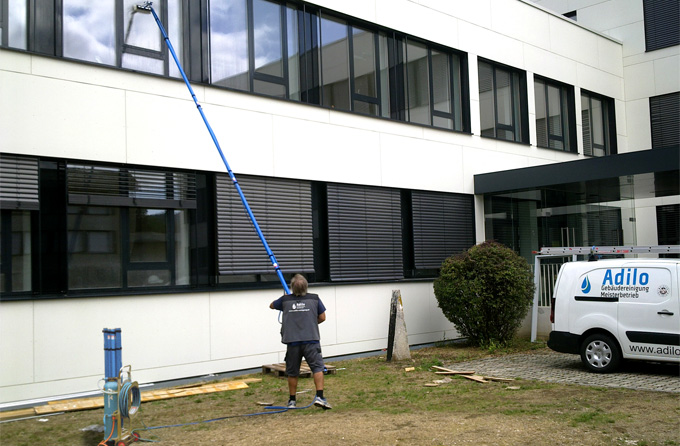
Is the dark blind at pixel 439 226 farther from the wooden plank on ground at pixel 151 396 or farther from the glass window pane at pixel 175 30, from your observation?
the glass window pane at pixel 175 30

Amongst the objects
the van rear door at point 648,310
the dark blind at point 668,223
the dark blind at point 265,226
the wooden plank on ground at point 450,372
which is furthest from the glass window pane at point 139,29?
the dark blind at point 668,223

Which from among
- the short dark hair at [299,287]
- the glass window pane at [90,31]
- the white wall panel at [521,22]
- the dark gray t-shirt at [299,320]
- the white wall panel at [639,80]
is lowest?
the dark gray t-shirt at [299,320]

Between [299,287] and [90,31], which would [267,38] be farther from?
[299,287]

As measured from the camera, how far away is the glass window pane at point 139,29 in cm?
1074

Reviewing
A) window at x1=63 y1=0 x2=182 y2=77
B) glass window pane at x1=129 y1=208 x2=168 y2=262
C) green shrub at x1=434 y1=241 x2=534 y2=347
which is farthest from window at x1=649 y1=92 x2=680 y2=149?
glass window pane at x1=129 y1=208 x2=168 y2=262

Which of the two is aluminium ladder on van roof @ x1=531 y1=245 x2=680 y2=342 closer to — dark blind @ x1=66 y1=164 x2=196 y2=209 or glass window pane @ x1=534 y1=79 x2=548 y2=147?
glass window pane @ x1=534 y1=79 x2=548 y2=147

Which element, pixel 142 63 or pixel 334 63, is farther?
pixel 334 63

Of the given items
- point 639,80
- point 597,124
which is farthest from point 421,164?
point 639,80

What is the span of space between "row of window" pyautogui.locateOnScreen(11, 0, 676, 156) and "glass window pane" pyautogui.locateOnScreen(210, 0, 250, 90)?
0.02 metres

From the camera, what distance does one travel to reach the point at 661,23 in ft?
69.3

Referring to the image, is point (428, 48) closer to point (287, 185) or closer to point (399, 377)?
point (287, 185)

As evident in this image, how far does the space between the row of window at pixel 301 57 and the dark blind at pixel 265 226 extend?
5.79 feet

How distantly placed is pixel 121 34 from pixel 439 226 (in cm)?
808

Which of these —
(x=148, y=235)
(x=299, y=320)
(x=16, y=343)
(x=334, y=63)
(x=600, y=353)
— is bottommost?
(x=600, y=353)
